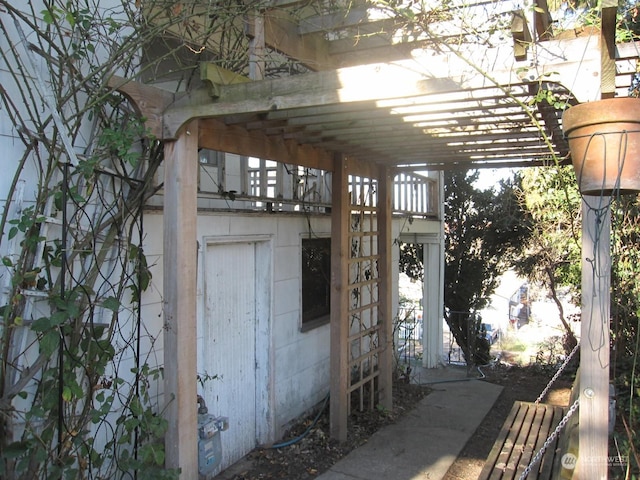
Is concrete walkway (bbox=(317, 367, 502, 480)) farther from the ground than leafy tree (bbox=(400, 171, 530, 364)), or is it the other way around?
leafy tree (bbox=(400, 171, 530, 364))

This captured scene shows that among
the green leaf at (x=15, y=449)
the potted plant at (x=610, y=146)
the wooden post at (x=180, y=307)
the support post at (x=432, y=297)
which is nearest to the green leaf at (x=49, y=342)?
the green leaf at (x=15, y=449)

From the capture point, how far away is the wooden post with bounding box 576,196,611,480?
2.47 m

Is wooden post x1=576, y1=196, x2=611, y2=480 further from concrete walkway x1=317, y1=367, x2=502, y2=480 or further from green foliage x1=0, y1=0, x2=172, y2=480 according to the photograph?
concrete walkway x1=317, y1=367, x2=502, y2=480

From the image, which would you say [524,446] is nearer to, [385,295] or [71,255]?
[385,295]

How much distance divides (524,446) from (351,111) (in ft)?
9.40

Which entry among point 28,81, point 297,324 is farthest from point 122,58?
point 297,324

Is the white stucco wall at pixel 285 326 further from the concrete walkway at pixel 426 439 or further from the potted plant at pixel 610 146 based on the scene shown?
the potted plant at pixel 610 146

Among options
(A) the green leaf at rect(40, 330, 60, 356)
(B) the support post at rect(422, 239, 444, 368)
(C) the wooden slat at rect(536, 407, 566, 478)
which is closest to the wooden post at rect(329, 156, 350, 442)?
(C) the wooden slat at rect(536, 407, 566, 478)

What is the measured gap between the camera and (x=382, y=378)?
6242 millimetres

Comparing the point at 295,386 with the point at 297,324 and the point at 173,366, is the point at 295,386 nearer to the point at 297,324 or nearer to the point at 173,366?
the point at 297,324

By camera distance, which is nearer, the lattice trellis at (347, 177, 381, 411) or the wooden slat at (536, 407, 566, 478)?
the wooden slat at (536, 407, 566, 478)

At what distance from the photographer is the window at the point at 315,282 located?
19.4ft

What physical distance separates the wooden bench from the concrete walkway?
0.84 metres

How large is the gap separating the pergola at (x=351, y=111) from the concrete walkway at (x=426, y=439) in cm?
214
